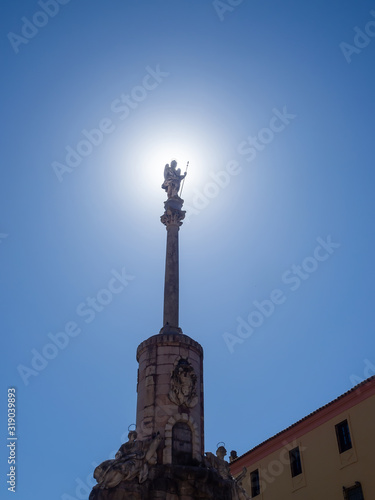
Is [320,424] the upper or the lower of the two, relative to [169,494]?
upper

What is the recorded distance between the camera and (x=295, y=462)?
2758 cm

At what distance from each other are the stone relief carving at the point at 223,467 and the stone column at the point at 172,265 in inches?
178

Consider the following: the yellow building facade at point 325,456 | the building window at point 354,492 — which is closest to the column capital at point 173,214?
the yellow building facade at point 325,456

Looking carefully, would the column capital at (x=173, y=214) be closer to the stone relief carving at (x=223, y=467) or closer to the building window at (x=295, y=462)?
the stone relief carving at (x=223, y=467)

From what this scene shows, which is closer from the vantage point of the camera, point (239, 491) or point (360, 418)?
point (239, 491)

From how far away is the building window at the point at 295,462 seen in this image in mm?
27208

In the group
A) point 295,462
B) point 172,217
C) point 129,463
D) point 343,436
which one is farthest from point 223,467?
point 295,462

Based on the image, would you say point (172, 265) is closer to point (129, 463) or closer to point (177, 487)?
point (129, 463)

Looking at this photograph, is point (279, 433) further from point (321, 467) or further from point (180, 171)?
point (180, 171)

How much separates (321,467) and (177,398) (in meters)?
11.1

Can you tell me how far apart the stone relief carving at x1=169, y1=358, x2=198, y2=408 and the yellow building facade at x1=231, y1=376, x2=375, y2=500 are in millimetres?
9258

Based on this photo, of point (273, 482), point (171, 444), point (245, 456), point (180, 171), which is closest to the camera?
point (171, 444)

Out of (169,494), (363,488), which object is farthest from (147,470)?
(363,488)

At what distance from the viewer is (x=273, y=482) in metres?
28.7
